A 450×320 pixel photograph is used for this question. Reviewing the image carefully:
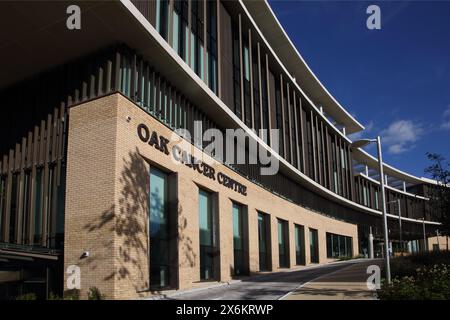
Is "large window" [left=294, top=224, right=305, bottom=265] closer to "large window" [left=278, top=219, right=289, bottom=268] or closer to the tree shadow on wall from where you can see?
"large window" [left=278, top=219, right=289, bottom=268]

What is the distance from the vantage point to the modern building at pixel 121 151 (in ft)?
54.6

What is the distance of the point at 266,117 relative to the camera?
36.9 meters

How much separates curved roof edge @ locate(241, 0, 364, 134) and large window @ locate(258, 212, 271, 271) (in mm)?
16923

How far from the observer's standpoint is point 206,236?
2425 cm

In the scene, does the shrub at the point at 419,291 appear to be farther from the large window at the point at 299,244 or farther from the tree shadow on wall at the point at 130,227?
the large window at the point at 299,244

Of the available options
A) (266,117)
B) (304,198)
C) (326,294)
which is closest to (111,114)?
(326,294)

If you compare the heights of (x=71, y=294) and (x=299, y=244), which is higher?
(x=299, y=244)

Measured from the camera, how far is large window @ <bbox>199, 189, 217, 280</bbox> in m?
23.6

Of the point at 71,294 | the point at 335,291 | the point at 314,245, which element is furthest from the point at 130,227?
the point at 314,245

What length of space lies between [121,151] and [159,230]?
456cm

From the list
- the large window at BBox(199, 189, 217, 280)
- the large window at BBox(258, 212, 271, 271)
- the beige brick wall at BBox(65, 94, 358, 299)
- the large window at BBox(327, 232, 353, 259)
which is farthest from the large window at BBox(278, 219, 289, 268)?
the beige brick wall at BBox(65, 94, 358, 299)

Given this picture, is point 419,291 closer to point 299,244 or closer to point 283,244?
point 283,244

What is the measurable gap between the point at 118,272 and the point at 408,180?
84.5 metres

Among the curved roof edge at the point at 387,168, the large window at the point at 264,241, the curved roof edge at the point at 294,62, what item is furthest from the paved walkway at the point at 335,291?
the curved roof edge at the point at 387,168
